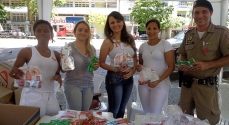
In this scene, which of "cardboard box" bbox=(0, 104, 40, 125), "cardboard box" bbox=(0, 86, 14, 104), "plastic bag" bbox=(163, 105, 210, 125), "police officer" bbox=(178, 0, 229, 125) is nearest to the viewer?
"plastic bag" bbox=(163, 105, 210, 125)

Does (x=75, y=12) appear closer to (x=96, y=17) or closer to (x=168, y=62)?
(x=96, y=17)

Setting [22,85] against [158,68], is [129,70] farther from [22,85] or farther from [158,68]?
[22,85]

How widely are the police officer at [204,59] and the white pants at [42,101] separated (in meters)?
1.33

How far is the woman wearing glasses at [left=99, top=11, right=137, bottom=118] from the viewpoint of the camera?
2.33 meters

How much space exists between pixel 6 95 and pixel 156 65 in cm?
190

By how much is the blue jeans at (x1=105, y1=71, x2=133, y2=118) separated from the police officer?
67 centimetres

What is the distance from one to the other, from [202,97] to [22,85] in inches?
71.0

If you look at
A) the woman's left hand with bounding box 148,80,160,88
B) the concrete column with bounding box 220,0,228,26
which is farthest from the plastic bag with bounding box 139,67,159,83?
the concrete column with bounding box 220,0,228,26

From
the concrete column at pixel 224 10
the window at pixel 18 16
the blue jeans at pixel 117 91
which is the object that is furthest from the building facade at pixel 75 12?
A: the blue jeans at pixel 117 91

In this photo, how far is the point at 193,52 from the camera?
2.18m

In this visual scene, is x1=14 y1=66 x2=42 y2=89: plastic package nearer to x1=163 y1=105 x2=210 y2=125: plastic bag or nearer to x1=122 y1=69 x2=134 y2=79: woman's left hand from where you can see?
x1=122 y1=69 x2=134 y2=79: woman's left hand

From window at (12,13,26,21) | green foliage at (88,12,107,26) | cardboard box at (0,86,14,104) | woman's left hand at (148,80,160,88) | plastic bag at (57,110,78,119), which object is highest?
window at (12,13,26,21)

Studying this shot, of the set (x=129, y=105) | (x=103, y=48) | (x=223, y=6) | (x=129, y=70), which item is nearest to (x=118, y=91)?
(x=129, y=70)

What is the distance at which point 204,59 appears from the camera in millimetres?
2098
